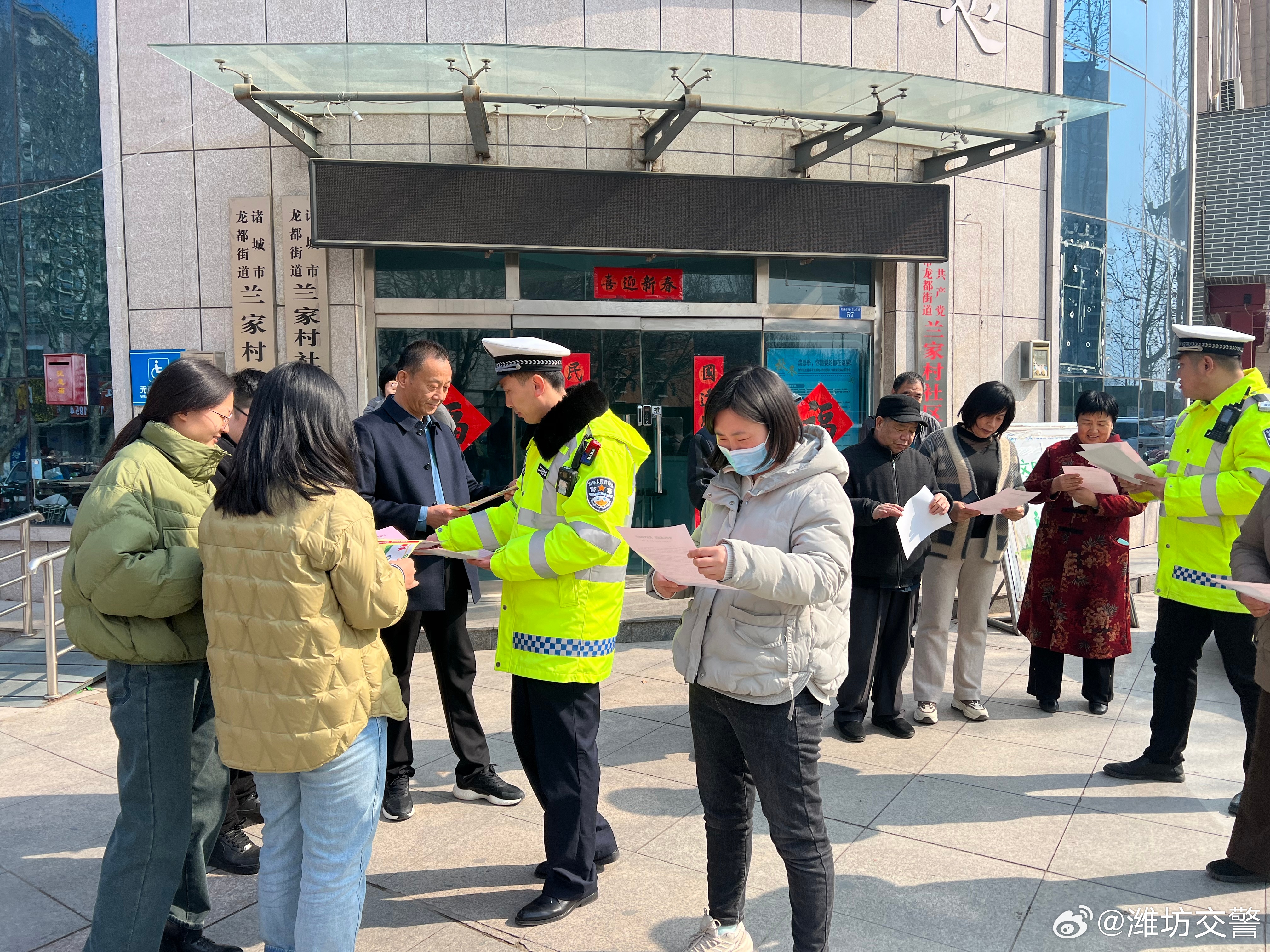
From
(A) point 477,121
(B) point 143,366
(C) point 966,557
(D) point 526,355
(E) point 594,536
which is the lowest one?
(C) point 966,557

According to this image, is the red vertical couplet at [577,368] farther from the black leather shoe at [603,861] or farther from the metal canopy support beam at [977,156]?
the black leather shoe at [603,861]

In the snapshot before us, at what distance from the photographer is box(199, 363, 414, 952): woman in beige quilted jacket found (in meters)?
2.13

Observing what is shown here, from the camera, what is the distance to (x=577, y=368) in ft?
24.2

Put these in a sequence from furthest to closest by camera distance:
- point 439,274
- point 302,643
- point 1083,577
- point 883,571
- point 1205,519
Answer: point 439,274 < point 1083,577 < point 883,571 < point 1205,519 < point 302,643

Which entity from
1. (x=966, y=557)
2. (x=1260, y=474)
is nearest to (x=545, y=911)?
(x=966, y=557)

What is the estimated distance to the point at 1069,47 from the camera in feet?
29.6

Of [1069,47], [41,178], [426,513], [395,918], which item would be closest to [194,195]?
[41,178]

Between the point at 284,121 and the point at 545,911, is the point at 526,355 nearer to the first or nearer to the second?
the point at 545,911

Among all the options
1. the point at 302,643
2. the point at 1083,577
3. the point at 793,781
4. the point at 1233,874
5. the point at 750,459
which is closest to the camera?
the point at 302,643

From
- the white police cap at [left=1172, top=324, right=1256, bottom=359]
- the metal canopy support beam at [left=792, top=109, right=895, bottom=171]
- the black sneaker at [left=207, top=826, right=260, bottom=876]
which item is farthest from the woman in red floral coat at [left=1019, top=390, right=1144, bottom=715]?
the black sneaker at [left=207, top=826, right=260, bottom=876]

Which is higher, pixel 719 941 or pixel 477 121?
pixel 477 121

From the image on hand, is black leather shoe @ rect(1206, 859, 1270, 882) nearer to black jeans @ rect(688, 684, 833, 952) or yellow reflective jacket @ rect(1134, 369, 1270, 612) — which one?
yellow reflective jacket @ rect(1134, 369, 1270, 612)

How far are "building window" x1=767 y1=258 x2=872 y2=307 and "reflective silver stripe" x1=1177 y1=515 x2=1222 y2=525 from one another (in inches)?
182

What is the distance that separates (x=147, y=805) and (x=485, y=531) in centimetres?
134
